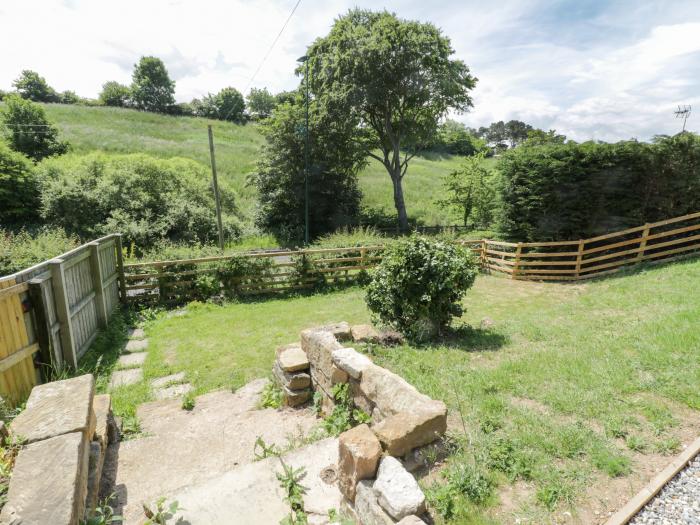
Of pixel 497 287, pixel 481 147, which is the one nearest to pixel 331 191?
pixel 481 147

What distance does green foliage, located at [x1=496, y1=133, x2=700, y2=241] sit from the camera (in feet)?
33.6

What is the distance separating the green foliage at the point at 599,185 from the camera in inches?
403

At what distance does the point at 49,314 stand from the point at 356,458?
4.56 metres

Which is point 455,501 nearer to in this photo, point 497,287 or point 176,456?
point 176,456

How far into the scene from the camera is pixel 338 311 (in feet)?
27.7

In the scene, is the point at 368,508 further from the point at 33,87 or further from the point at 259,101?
the point at 259,101

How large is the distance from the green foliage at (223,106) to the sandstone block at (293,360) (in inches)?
2442

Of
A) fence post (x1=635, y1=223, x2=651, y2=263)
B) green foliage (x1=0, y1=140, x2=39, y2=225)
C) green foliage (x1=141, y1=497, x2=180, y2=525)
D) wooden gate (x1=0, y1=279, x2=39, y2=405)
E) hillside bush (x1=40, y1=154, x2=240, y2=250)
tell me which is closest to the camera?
green foliage (x1=141, y1=497, x2=180, y2=525)

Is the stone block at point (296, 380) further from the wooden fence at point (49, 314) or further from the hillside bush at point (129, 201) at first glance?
the hillside bush at point (129, 201)

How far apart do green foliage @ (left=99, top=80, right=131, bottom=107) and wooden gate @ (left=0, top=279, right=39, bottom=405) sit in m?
68.5

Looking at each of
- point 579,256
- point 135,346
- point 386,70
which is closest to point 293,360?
point 135,346

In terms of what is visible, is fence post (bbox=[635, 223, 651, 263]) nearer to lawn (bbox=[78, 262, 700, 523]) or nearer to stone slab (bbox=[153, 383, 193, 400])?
lawn (bbox=[78, 262, 700, 523])

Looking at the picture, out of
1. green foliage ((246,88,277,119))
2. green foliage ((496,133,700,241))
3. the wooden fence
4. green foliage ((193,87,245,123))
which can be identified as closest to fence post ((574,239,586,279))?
green foliage ((496,133,700,241))

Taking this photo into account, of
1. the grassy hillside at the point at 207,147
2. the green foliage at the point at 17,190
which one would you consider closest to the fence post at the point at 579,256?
the grassy hillside at the point at 207,147
